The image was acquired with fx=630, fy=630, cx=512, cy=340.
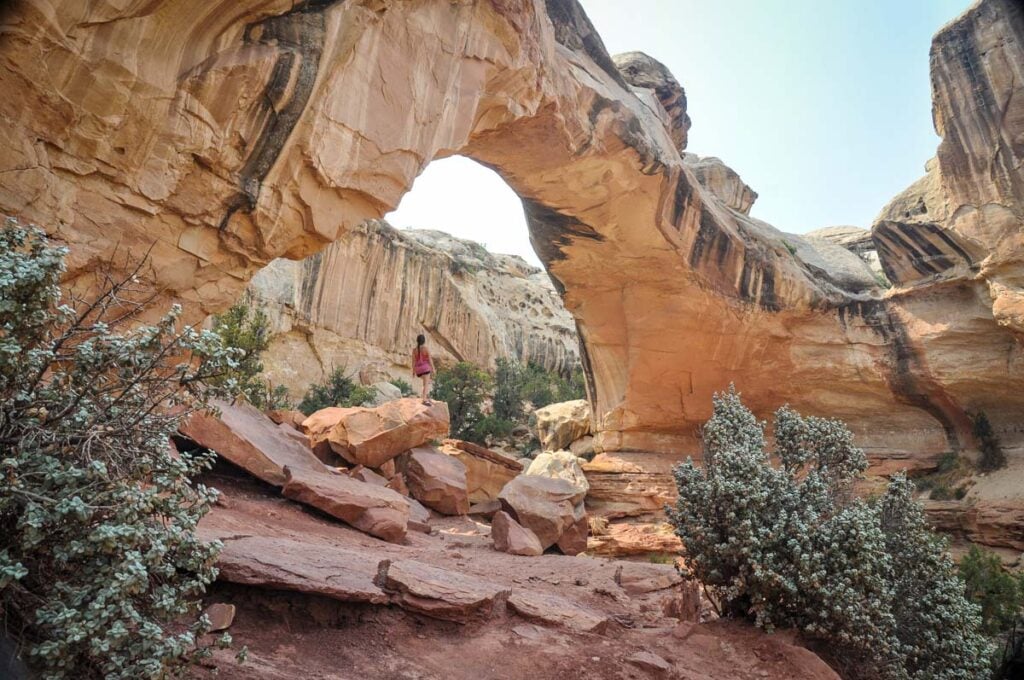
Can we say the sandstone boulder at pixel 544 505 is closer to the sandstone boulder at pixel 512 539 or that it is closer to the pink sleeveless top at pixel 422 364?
the sandstone boulder at pixel 512 539

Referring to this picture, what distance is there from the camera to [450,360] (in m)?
29.1

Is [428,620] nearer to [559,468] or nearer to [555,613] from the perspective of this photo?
[555,613]

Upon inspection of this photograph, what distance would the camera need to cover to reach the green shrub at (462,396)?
1927 centimetres

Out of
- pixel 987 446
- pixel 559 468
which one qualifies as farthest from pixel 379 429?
pixel 987 446

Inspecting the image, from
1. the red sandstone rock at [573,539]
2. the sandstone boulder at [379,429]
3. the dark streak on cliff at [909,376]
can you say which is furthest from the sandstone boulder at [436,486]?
the dark streak on cliff at [909,376]

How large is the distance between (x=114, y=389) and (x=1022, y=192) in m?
15.4

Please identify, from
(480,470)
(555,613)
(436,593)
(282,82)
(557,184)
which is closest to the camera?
(436,593)

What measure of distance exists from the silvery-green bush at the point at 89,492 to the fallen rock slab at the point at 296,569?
3.59 ft

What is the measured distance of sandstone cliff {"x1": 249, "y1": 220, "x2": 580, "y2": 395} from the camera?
2486cm

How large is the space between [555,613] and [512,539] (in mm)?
2571

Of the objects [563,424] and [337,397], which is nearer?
[563,424]

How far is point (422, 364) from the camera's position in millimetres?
10992

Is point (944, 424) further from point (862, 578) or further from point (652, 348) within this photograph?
point (862, 578)

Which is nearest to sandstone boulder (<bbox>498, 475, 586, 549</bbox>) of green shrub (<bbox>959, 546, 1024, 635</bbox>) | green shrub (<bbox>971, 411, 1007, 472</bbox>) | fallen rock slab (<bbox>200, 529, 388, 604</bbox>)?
fallen rock slab (<bbox>200, 529, 388, 604</bbox>)
